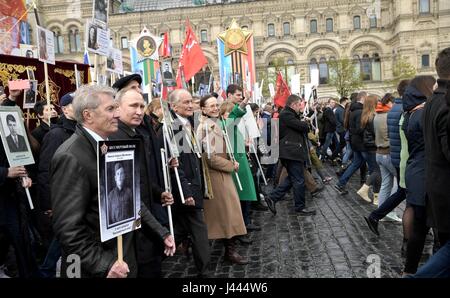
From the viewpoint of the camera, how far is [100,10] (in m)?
7.03

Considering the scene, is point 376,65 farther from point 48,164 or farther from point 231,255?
point 48,164

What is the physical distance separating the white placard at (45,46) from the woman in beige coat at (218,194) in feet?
8.29

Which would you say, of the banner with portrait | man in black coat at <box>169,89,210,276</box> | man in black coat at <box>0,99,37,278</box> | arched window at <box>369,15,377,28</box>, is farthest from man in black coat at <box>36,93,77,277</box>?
arched window at <box>369,15,377,28</box>

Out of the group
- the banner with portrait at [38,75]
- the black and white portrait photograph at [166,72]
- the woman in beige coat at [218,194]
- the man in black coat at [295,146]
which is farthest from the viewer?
the black and white portrait photograph at [166,72]

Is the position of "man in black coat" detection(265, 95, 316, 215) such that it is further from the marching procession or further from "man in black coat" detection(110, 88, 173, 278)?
"man in black coat" detection(110, 88, 173, 278)

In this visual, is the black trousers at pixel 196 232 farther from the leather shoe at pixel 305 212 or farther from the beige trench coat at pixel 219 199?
the leather shoe at pixel 305 212

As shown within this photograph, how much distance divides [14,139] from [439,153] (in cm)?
367

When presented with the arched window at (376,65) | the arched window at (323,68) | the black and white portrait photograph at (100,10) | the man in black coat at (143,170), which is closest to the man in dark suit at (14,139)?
the man in black coat at (143,170)

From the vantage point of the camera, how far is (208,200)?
5.39m

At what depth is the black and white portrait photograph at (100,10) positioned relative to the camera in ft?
22.6

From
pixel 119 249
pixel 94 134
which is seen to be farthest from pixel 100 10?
pixel 119 249

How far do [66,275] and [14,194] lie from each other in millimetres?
1751
